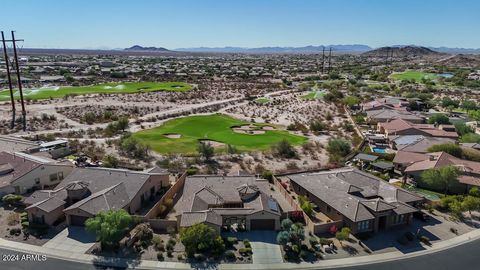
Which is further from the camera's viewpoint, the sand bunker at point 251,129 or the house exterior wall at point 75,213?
the sand bunker at point 251,129

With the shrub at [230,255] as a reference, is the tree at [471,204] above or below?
above

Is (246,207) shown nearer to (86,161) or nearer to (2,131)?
(86,161)

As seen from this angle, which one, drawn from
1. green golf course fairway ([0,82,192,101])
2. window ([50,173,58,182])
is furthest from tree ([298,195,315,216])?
green golf course fairway ([0,82,192,101])

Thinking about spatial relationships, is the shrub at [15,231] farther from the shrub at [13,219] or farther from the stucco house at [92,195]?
the shrub at [13,219]

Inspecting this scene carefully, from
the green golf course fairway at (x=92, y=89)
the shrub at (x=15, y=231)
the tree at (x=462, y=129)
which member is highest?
the green golf course fairway at (x=92, y=89)

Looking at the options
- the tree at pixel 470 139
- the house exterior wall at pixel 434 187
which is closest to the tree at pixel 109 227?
the house exterior wall at pixel 434 187

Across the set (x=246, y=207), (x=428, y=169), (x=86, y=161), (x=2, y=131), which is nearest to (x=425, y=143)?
(x=428, y=169)

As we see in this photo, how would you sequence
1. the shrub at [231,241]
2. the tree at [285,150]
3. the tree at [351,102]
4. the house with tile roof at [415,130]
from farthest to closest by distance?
1. the tree at [351,102]
2. the house with tile roof at [415,130]
3. the tree at [285,150]
4. the shrub at [231,241]
